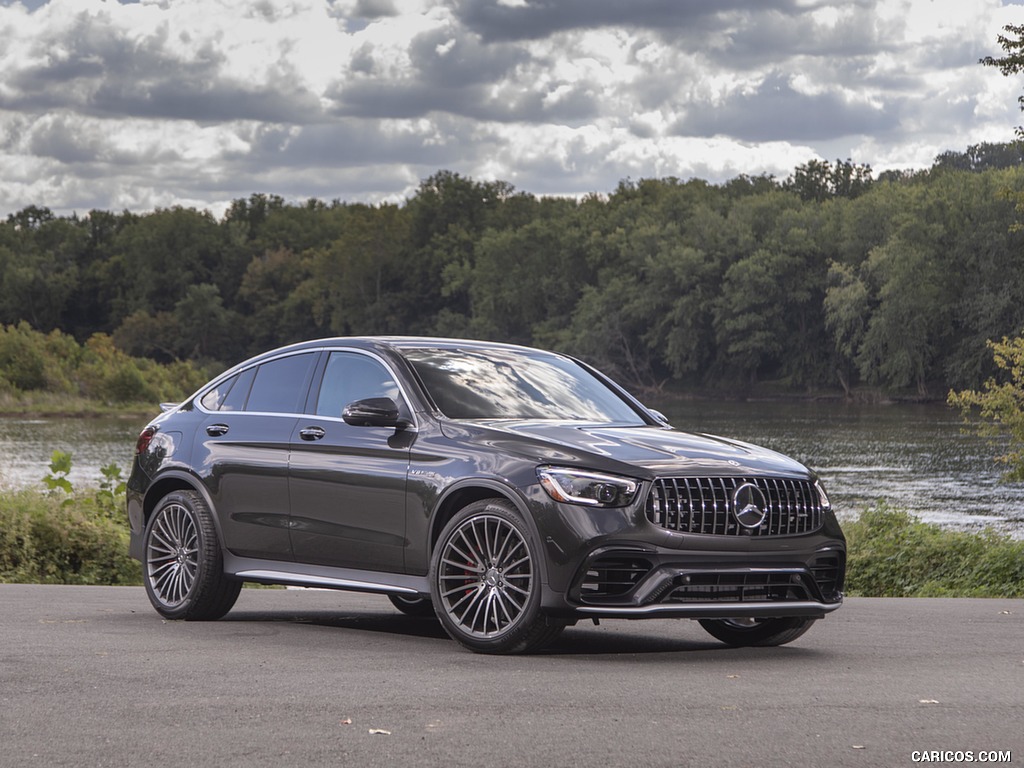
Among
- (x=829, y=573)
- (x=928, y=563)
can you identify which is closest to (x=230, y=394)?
(x=829, y=573)

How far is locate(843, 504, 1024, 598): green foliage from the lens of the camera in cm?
1805

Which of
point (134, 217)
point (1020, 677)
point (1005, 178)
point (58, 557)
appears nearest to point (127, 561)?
point (58, 557)

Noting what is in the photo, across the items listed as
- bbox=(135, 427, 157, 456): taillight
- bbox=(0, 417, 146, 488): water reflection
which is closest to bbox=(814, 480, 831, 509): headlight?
bbox=(135, 427, 157, 456): taillight

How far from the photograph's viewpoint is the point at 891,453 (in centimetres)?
5616

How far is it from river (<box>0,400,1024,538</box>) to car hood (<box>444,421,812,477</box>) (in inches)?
538

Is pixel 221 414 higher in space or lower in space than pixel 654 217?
lower

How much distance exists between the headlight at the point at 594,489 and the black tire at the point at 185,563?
9.24 ft

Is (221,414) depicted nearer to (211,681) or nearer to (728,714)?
(211,681)

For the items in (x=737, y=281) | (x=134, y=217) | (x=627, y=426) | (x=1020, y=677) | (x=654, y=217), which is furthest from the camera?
(x=134, y=217)

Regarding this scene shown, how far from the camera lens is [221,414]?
1010 cm

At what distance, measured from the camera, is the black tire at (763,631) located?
9008 mm

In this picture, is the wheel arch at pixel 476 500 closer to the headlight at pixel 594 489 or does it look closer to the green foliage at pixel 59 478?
the headlight at pixel 594 489

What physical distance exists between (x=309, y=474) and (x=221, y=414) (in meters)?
1.20

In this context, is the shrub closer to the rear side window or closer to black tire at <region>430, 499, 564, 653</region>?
the rear side window
